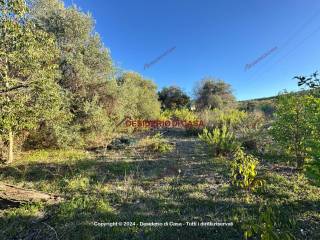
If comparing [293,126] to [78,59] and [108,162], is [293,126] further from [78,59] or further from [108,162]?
[78,59]

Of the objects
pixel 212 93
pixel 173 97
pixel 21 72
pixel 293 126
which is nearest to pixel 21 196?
pixel 21 72

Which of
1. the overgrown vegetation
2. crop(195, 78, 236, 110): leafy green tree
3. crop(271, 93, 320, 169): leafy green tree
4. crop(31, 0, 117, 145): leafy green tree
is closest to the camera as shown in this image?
the overgrown vegetation

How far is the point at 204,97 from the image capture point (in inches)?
901

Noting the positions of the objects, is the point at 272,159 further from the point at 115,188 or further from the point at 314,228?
the point at 115,188

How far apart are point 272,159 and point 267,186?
7.90 ft

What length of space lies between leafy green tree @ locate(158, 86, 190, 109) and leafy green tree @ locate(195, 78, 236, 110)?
1.53 metres

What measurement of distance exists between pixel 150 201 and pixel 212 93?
19870 mm

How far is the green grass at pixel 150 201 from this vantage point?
3.15 m

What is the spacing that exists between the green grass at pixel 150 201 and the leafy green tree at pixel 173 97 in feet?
59.8

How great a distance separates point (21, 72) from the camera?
5977 millimetres

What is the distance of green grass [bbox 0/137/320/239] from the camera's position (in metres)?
3.15

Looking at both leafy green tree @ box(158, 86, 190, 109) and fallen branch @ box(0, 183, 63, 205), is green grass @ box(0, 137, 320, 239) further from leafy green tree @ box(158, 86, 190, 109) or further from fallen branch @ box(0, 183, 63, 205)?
leafy green tree @ box(158, 86, 190, 109)

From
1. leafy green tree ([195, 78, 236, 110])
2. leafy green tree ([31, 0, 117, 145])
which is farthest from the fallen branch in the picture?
leafy green tree ([195, 78, 236, 110])

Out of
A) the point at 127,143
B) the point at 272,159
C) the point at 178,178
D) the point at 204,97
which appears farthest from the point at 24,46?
the point at 204,97
